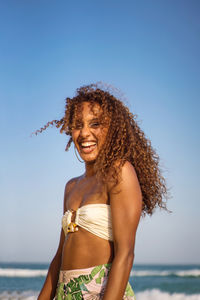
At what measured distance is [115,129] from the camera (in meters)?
2.62

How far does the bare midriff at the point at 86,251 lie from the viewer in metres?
2.39

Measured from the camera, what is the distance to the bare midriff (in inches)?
94.3

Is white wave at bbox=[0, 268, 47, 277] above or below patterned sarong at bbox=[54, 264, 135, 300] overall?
below

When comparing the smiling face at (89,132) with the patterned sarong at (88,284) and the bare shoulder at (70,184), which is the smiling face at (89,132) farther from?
the patterned sarong at (88,284)

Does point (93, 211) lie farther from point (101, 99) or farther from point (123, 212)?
point (101, 99)

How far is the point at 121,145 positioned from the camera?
2.56 meters

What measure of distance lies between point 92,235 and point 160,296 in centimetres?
1902

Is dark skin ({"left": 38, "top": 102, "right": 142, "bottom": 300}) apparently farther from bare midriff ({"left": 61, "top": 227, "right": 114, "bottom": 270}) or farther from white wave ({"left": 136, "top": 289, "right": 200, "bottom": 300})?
white wave ({"left": 136, "top": 289, "right": 200, "bottom": 300})

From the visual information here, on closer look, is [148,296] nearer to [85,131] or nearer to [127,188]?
[85,131]

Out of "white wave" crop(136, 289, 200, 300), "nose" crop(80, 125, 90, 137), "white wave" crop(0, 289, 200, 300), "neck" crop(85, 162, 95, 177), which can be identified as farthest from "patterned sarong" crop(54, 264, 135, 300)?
"white wave" crop(136, 289, 200, 300)

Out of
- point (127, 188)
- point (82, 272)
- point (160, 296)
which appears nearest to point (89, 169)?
point (127, 188)

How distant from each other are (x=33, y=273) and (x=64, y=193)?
31427mm

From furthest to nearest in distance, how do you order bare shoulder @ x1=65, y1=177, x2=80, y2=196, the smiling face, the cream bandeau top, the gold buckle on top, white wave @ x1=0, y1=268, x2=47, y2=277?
white wave @ x1=0, y1=268, x2=47, y2=277 → bare shoulder @ x1=65, y1=177, x2=80, y2=196 → the smiling face → the gold buckle on top → the cream bandeau top

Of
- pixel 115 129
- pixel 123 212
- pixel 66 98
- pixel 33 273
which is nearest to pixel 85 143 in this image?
pixel 115 129
